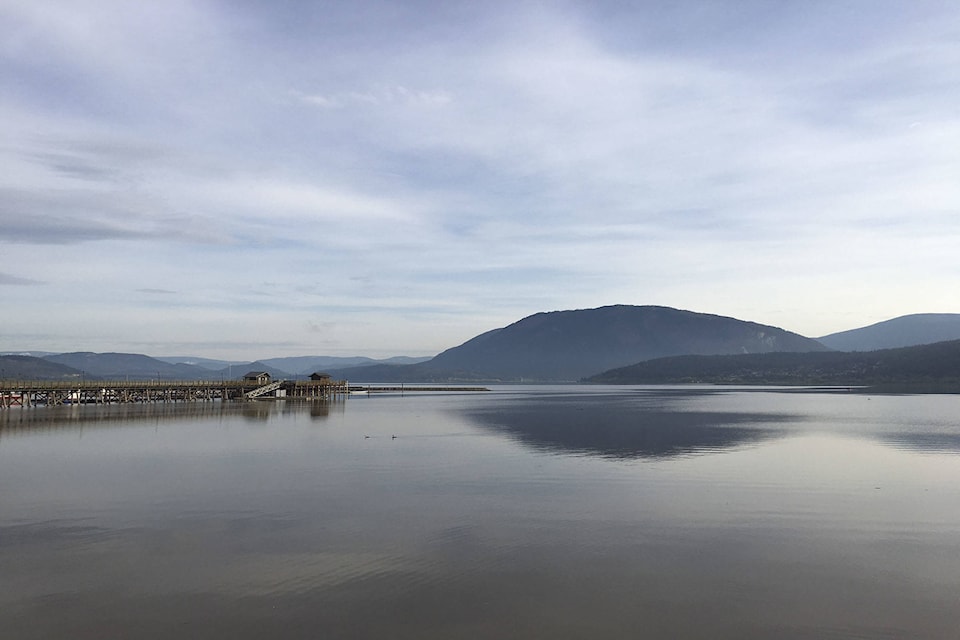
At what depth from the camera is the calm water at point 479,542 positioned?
1356 centimetres

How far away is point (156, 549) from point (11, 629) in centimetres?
577

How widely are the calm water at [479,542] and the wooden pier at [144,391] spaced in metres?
44.7

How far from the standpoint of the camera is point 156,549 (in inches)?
734

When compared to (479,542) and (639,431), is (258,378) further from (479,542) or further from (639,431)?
(479,542)

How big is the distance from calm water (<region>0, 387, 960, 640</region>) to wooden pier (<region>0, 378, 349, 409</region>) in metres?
44.7

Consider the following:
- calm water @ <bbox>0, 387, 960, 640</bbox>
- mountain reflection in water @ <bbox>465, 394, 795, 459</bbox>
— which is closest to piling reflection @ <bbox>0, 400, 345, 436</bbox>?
calm water @ <bbox>0, 387, 960, 640</bbox>

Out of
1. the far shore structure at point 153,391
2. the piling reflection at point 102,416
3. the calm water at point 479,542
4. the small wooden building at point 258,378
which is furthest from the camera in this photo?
the small wooden building at point 258,378

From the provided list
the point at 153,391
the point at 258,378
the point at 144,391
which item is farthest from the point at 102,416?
the point at 258,378

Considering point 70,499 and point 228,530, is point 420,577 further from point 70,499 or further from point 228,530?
point 70,499

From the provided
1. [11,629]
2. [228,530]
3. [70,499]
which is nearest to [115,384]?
[70,499]

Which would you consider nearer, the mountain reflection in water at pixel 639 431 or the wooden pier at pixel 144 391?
the mountain reflection in water at pixel 639 431

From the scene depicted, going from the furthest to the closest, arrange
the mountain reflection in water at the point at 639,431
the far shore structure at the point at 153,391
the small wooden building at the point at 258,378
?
the small wooden building at the point at 258,378, the far shore structure at the point at 153,391, the mountain reflection in water at the point at 639,431

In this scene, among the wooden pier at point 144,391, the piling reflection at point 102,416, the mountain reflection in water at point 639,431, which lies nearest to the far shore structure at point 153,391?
the wooden pier at point 144,391

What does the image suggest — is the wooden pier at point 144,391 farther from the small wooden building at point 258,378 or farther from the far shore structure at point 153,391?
the small wooden building at point 258,378
